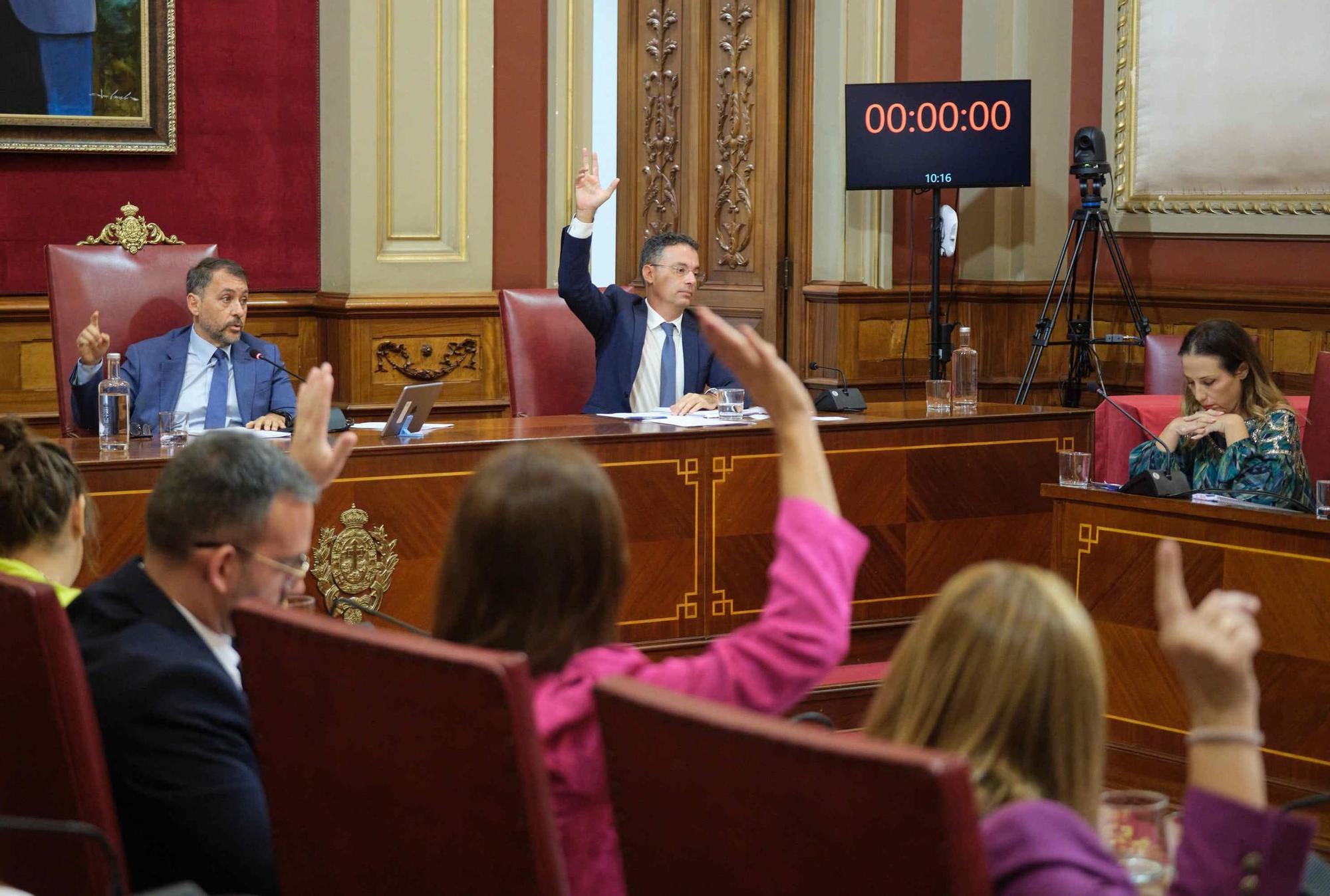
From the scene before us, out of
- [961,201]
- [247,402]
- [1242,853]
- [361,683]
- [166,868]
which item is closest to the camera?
[1242,853]

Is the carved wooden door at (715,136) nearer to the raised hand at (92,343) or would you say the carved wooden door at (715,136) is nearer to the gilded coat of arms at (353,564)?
the raised hand at (92,343)

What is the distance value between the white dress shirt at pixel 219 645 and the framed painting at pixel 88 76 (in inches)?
165

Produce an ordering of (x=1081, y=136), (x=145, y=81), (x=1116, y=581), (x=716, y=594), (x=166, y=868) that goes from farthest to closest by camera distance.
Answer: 1. (x=1081, y=136)
2. (x=145, y=81)
3. (x=716, y=594)
4. (x=1116, y=581)
5. (x=166, y=868)

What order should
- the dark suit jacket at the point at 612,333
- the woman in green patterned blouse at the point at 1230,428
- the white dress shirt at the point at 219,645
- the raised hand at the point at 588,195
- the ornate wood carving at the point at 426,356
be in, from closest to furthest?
the white dress shirt at the point at 219,645 < the woman in green patterned blouse at the point at 1230,428 < the raised hand at the point at 588,195 < the dark suit jacket at the point at 612,333 < the ornate wood carving at the point at 426,356

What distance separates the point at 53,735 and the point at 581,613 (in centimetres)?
61

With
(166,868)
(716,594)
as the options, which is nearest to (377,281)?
(716,594)

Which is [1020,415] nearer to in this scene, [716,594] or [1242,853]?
[716,594]

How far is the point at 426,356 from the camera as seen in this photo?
6.06m

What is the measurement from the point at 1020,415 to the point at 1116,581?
114 cm

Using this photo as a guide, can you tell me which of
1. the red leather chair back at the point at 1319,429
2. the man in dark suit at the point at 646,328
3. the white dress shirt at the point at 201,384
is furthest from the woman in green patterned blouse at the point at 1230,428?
the white dress shirt at the point at 201,384

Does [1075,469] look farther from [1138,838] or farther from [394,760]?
[394,760]

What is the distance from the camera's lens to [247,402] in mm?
4539

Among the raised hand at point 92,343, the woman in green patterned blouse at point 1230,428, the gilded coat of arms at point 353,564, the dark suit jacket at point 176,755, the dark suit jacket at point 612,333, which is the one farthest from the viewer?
the dark suit jacket at point 612,333

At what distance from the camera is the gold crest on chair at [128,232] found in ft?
18.5
